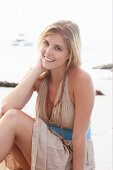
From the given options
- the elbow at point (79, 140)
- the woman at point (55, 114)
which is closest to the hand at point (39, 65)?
the woman at point (55, 114)

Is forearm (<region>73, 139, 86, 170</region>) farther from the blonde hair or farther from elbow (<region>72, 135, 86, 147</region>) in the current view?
the blonde hair

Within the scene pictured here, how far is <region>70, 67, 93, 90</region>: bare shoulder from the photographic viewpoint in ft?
4.51

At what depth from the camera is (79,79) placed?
140 centimetres

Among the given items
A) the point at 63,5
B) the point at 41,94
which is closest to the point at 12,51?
the point at 63,5

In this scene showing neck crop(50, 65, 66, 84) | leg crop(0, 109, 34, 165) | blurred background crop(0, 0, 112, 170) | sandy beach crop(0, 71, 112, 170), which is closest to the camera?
leg crop(0, 109, 34, 165)

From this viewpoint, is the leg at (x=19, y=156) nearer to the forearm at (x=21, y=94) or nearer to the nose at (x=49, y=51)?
the forearm at (x=21, y=94)

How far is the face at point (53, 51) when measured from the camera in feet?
4.59

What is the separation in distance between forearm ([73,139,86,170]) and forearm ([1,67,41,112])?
0.41 metres

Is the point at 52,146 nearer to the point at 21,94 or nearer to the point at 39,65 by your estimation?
the point at 21,94

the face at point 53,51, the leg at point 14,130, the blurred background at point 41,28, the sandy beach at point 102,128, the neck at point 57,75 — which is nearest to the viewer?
the leg at point 14,130

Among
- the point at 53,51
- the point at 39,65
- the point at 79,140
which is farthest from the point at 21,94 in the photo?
the point at 79,140

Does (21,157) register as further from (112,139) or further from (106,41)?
(106,41)

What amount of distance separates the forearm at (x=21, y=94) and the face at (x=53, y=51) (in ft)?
0.34

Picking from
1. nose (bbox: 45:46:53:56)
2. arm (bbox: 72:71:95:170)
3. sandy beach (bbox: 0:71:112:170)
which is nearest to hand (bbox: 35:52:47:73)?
nose (bbox: 45:46:53:56)
